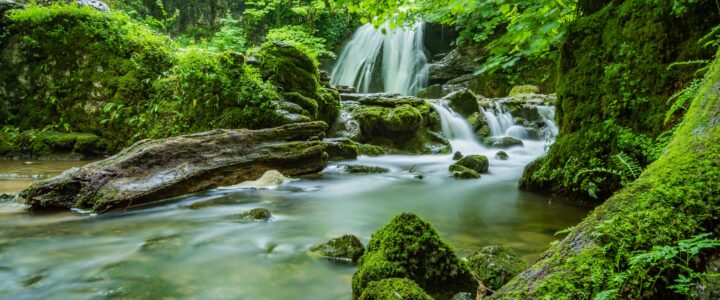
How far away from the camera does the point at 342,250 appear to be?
3.37 meters

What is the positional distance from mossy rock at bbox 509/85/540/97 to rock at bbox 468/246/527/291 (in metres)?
17.8

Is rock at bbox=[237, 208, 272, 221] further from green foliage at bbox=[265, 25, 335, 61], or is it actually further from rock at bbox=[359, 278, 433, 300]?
green foliage at bbox=[265, 25, 335, 61]

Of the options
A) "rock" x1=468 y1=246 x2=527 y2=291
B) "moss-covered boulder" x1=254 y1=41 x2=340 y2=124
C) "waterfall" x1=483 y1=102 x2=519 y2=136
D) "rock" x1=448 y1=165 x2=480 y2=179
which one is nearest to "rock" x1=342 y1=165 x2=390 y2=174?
"rock" x1=448 y1=165 x2=480 y2=179

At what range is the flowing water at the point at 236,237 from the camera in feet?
9.41

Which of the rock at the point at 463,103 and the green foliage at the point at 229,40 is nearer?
the rock at the point at 463,103

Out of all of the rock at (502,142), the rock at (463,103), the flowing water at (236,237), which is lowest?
the flowing water at (236,237)

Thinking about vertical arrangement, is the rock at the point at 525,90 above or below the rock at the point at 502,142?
above

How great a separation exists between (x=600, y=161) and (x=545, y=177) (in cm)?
110

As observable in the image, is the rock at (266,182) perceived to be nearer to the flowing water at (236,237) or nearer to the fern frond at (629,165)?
the flowing water at (236,237)

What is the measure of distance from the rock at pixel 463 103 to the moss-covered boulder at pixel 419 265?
1237cm

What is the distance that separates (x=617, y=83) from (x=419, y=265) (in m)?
3.75

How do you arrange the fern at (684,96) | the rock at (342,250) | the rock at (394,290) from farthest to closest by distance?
the rock at (342,250) < the fern at (684,96) < the rock at (394,290)

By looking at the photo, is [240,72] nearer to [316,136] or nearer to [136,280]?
[316,136]

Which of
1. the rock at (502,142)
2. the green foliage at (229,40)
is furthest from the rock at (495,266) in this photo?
the green foliage at (229,40)
